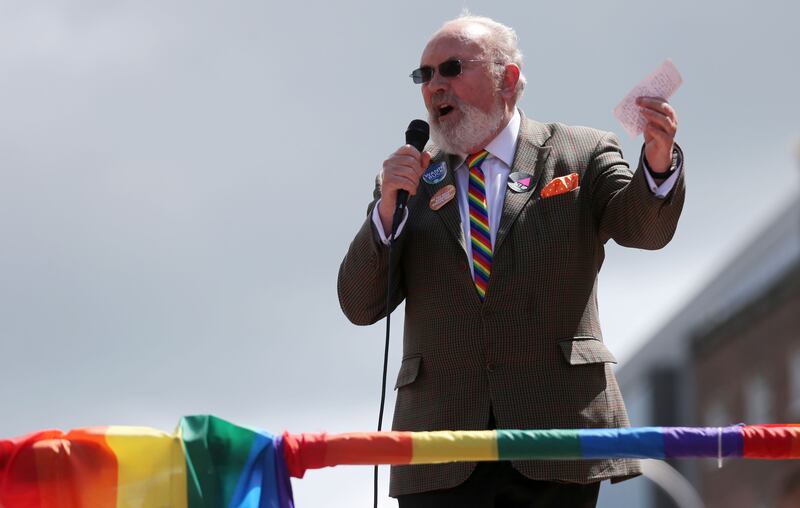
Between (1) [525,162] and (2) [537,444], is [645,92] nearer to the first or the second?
(1) [525,162]

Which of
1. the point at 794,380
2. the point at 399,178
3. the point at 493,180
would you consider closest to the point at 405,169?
the point at 399,178

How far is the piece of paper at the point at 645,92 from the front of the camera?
3.96m

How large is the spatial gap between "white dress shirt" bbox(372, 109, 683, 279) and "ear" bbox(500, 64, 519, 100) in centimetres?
8

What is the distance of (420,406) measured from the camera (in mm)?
4223

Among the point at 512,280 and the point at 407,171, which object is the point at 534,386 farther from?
the point at 407,171

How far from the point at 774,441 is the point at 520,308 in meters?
0.88

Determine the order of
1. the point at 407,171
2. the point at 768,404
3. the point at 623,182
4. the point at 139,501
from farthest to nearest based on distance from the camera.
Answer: the point at 768,404 < the point at 623,182 < the point at 407,171 < the point at 139,501

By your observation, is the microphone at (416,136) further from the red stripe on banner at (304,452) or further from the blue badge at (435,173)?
the red stripe on banner at (304,452)

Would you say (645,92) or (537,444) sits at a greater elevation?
(645,92)

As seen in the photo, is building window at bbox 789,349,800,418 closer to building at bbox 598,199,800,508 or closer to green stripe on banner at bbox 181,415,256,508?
building at bbox 598,199,800,508

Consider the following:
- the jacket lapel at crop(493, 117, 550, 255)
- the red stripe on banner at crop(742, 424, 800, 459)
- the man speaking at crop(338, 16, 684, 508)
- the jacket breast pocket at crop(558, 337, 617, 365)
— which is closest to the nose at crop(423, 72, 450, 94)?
the man speaking at crop(338, 16, 684, 508)

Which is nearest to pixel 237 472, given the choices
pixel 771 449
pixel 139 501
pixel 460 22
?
pixel 139 501

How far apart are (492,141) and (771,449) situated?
4.64 ft

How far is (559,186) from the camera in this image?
14.3ft
